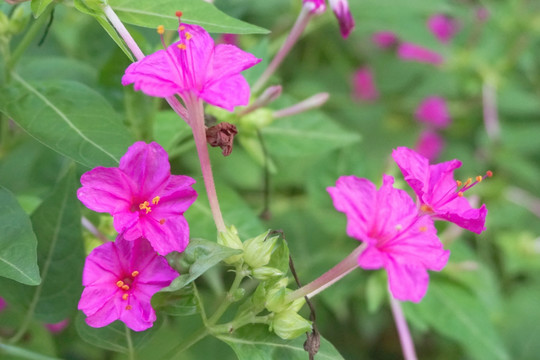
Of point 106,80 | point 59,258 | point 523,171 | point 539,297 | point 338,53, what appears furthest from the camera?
point 338,53

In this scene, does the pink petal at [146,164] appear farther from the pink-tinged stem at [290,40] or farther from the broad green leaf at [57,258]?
the pink-tinged stem at [290,40]

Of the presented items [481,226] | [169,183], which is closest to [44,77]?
[169,183]

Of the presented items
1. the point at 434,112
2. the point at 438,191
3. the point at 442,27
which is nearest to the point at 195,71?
the point at 438,191

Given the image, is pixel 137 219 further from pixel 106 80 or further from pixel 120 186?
pixel 106 80

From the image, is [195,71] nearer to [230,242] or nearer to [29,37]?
[230,242]

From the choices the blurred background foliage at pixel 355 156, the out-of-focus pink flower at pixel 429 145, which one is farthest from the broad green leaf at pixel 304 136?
the out-of-focus pink flower at pixel 429 145

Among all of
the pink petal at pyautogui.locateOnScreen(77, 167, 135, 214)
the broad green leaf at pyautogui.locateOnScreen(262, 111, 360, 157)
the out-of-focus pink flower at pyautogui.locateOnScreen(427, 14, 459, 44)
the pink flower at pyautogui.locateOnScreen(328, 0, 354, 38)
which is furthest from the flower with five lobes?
the out-of-focus pink flower at pyautogui.locateOnScreen(427, 14, 459, 44)
